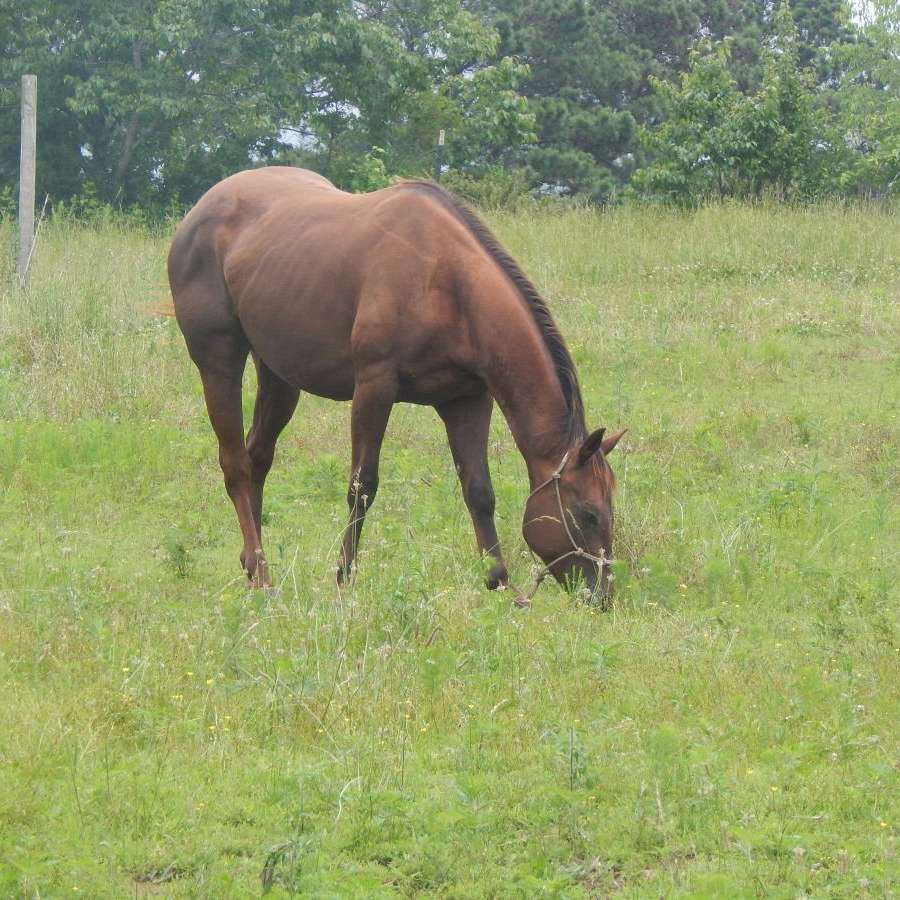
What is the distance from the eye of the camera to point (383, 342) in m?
6.58

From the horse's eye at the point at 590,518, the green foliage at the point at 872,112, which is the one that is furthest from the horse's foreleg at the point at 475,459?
the green foliage at the point at 872,112


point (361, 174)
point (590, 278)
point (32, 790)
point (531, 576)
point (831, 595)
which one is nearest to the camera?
point (32, 790)

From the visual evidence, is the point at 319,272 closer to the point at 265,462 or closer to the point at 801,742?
the point at 265,462

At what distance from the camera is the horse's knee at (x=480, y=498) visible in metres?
6.78

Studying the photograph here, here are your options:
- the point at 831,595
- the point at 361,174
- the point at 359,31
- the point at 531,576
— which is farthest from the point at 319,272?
the point at 359,31

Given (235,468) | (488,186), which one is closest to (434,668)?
(235,468)

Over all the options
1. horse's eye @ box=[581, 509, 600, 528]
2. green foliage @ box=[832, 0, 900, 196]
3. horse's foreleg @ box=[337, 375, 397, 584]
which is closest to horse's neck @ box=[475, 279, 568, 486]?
horse's eye @ box=[581, 509, 600, 528]

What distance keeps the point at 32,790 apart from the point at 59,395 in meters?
6.51

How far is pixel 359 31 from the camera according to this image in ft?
72.6

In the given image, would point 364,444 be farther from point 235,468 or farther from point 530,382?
point 235,468

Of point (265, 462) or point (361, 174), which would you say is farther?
point (361, 174)

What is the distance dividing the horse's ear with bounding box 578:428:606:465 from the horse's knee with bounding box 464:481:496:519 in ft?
2.24

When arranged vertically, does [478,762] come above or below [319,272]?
below

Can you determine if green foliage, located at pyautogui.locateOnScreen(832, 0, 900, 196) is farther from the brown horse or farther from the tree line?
the brown horse
